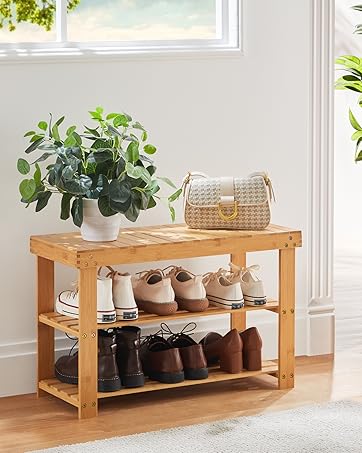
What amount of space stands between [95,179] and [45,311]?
0.55 m

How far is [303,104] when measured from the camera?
418 cm

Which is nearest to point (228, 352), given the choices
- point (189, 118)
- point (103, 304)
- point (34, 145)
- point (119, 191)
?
point (103, 304)

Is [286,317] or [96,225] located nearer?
[96,225]

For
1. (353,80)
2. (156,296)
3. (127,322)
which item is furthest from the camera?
(353,80)

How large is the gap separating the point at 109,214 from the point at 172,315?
0.44 metres

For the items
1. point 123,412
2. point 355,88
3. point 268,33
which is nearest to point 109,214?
point 123,412

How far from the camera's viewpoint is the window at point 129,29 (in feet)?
12.2

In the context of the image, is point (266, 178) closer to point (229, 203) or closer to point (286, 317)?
point (229, 203)

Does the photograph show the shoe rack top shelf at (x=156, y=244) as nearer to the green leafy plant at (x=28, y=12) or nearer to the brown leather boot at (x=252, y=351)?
the brown leather boot at (x=252, y=351)

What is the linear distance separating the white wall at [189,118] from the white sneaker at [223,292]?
26cm

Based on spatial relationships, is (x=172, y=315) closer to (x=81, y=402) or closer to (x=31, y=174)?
(x=81, y=402)

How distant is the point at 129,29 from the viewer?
12.9 feet

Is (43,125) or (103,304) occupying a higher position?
(43,125)

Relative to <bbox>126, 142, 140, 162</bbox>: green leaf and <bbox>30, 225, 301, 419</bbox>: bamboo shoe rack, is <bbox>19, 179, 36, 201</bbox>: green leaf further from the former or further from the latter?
<bbox>126, 142, 140, 162</bbox>: green leaf
